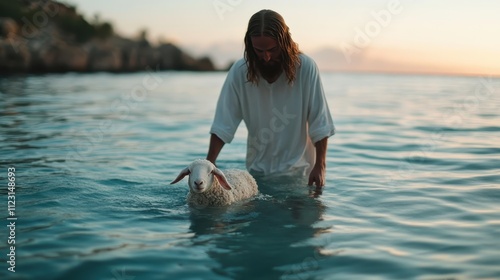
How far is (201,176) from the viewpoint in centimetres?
562

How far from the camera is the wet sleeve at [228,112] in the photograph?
276 inches

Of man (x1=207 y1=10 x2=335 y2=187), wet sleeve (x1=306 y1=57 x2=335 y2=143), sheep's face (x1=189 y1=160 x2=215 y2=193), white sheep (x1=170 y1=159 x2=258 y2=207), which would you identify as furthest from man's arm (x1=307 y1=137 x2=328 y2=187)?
sheep's face (x1=189 y1=160 x2=215 y2=193)

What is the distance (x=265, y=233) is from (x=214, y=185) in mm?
954

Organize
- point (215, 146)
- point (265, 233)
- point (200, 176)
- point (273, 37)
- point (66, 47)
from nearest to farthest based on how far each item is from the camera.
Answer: point (265, 233) → point (200, 176) → point (273, 37) → point (215, 146) → point (66, 47)

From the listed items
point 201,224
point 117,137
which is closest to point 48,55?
point 117,137

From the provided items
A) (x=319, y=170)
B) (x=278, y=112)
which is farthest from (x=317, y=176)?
(x=278, y=112)

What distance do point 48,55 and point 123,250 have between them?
A: 4785 cm

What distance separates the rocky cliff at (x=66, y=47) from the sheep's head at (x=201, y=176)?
33591 mm

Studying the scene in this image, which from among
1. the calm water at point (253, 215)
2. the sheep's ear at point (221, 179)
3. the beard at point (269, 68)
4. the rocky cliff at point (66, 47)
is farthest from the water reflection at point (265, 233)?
the rocky cliff at point (66, 47)

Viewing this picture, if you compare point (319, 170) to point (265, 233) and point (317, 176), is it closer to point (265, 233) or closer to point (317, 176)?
point (317, 176)

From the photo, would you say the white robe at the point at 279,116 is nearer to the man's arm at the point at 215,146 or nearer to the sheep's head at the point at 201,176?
the man's arm at the point at 215,146

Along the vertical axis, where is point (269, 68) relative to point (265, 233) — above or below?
above

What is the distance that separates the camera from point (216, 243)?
5090 millimetres

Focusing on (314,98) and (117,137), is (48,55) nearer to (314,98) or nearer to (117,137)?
(117,137)
